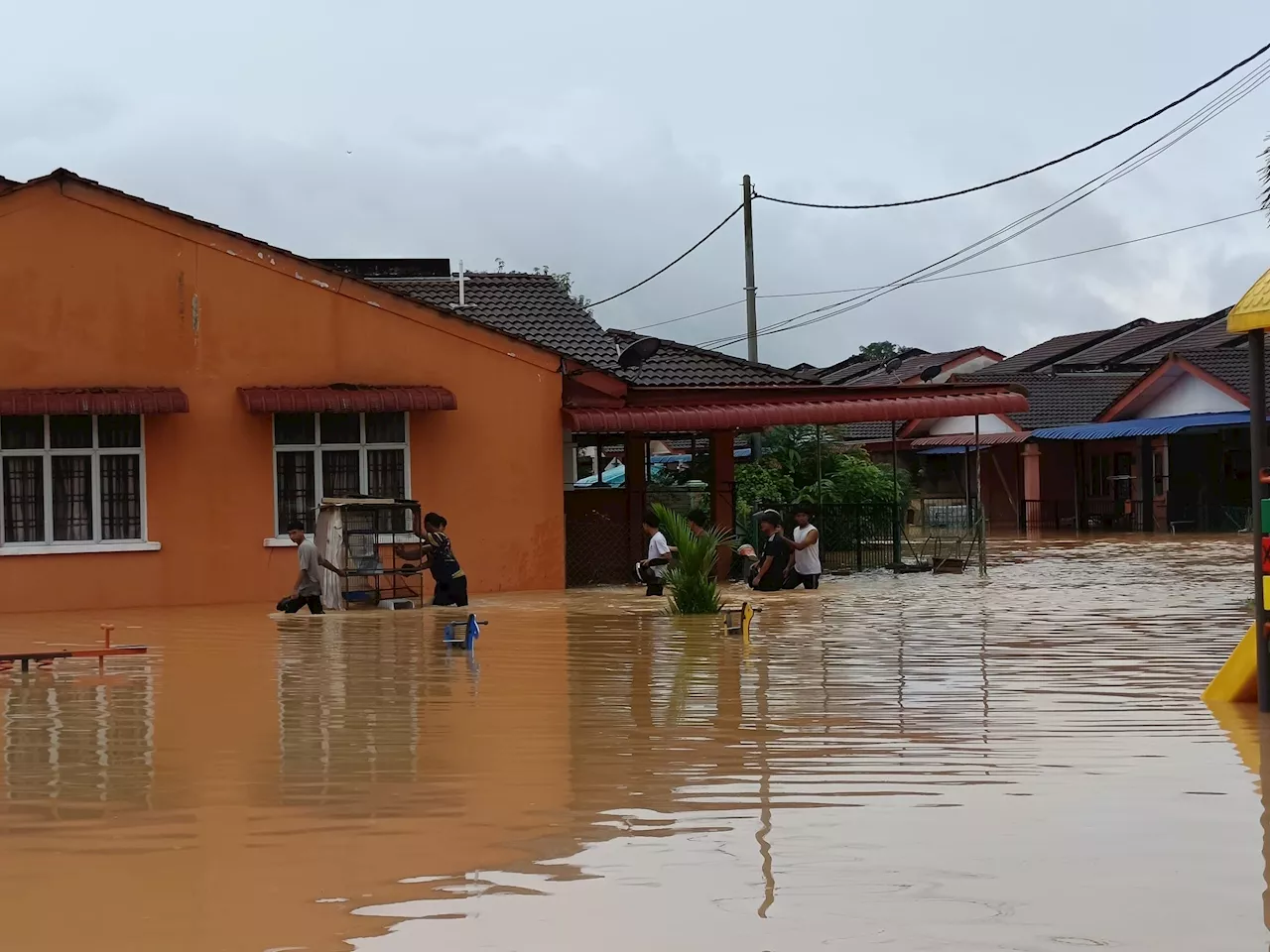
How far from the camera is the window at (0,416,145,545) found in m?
22.7

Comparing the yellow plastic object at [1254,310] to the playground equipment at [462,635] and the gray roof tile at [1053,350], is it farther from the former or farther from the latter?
the gray roof tile at [1053,350]

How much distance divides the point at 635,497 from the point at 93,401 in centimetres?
799

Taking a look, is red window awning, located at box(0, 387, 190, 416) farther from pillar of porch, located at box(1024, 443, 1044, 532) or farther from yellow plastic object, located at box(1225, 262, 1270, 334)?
pillar of porch, located at box(1024, 443, 1044, 532)

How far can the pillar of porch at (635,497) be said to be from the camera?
1012 inches

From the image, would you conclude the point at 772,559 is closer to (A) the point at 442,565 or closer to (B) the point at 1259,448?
(A) the point at 442,565

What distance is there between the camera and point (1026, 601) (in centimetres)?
2003

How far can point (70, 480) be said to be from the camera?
22.9 meters

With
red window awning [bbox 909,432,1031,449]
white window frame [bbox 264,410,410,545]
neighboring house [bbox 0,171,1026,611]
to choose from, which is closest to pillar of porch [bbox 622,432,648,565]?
neighboring house [bbox 0,171,1026,611]

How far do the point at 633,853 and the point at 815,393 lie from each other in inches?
793

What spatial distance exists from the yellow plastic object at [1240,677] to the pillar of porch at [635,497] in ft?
49.7

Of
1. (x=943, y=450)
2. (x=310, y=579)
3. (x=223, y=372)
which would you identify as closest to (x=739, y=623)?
(x=310, y=579)

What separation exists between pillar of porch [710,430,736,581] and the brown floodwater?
10669 millimetres

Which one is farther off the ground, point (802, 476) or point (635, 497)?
point (802, 476)

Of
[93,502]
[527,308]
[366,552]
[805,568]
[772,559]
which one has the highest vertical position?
[527,308]
